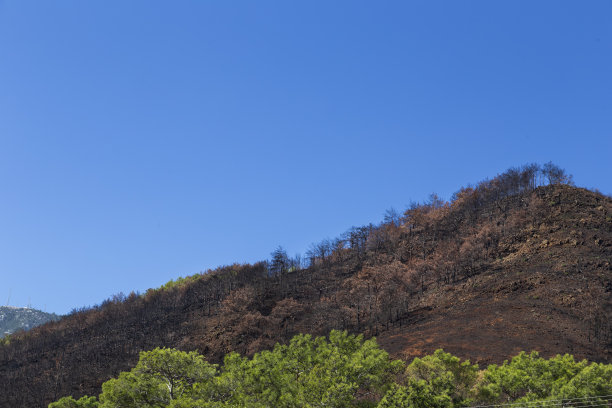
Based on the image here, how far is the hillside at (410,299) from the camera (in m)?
63.6

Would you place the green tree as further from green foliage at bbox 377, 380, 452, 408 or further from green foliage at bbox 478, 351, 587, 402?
green foliage at bbox 478, 351, 587, 402

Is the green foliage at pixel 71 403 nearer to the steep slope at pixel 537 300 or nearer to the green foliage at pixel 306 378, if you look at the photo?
the green foliage at pixel 306 378

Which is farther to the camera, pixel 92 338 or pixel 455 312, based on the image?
pixel 92 338

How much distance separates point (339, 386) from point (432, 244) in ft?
234

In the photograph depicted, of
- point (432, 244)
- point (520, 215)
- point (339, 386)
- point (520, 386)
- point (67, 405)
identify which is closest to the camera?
point (339, 386)

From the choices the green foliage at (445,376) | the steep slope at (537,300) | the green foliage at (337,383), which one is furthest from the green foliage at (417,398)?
the steep slope at (537,300)

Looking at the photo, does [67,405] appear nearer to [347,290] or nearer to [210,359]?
[210,359]

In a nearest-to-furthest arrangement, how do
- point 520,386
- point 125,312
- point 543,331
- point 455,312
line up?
point 520,386
point 543,331
point 455,312
point 125,312

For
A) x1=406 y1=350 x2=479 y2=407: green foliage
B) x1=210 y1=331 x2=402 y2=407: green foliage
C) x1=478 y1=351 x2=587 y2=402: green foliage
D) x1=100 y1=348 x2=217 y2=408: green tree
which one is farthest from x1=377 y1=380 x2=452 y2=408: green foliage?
x1=100 y1=348 x2=217 y2=408: green tree

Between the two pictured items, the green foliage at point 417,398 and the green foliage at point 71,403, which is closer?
the green foliage at point 417,398

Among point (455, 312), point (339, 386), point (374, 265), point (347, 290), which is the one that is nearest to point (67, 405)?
point (339, 386)

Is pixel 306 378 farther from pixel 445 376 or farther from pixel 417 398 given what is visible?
pixel 445 376

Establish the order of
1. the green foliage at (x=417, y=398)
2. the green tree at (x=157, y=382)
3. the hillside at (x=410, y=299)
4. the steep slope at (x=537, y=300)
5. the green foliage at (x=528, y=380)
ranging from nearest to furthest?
the green foliage at (x=417, y=398) → the green foliage at (x=528, y=380) → the green tree at (x=157, y=382) → the steep slope at (x=537, y=300) → the hillside at (x=410, y=299)

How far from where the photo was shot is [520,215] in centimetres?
9412
